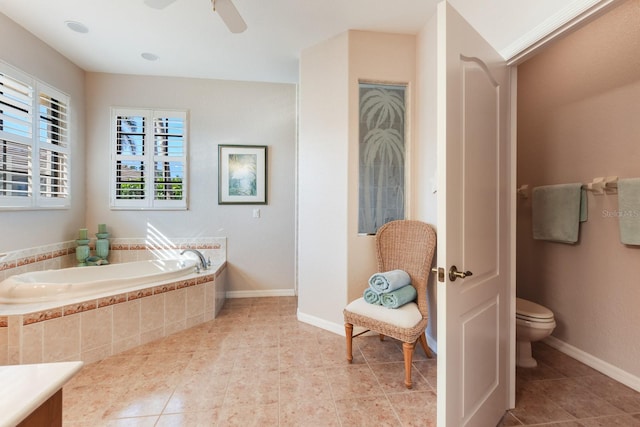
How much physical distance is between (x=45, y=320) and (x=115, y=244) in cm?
159

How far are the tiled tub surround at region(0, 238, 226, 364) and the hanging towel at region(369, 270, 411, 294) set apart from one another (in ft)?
5.69

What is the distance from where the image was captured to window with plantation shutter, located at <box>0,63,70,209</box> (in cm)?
232

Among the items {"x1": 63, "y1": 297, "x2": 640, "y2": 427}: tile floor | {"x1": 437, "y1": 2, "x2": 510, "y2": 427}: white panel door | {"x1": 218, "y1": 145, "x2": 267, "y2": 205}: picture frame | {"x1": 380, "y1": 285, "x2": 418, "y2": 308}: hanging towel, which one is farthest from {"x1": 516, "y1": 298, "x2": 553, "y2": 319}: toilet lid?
{"x1": 218, "y1": 145, "x2": 267, "y2": 205}: picture frame

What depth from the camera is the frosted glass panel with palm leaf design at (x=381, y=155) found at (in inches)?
100

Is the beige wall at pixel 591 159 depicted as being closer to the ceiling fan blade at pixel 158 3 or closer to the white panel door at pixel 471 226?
the white panel door at pixel 471 226

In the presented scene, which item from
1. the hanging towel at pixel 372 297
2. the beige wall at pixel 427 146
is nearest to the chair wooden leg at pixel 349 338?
the hanging towel at pixel 372 297

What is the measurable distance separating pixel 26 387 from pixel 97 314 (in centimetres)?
→ 182

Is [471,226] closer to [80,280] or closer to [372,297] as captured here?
[372,297]

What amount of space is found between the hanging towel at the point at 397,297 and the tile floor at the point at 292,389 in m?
0.47

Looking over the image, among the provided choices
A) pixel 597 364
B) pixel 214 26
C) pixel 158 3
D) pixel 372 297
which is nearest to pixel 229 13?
pixel 158 3

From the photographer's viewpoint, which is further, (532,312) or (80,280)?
(80,280)

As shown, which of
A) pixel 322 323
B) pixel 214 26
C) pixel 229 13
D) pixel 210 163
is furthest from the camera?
pixel 210 163

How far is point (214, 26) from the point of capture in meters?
2.45

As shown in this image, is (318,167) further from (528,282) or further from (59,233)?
(59,233)
